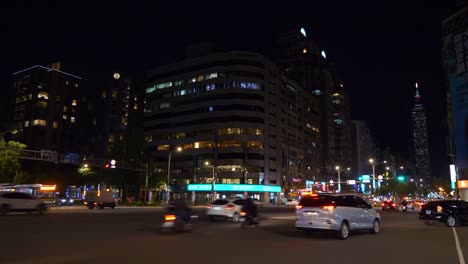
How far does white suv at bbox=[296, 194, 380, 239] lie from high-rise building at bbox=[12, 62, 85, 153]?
12553 centimetres

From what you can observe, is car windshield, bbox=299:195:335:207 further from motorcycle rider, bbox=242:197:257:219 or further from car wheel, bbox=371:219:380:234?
motorcycle rider, bbox=242:197:257:219

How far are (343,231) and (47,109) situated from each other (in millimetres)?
131529

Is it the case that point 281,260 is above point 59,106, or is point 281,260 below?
below

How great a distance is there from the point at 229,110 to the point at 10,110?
78.8 meters

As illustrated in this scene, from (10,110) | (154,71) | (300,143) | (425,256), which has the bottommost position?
(425,256)

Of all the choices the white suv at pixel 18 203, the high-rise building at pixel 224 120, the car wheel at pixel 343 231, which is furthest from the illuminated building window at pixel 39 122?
the car wheel at pixel 343 231

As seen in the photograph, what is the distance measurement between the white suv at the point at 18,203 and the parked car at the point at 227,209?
1472 cm

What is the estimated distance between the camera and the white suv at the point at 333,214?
1644 centimetres

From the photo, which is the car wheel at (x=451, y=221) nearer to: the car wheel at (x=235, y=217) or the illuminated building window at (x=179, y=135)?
the car wheel at (x=235, y=217)

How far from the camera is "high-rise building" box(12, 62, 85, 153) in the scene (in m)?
129

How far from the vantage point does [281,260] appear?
11070mm

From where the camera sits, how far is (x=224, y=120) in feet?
343

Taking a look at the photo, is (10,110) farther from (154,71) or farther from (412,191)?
(412,191)

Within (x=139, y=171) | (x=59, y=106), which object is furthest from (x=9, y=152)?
(x=59, y=106)
